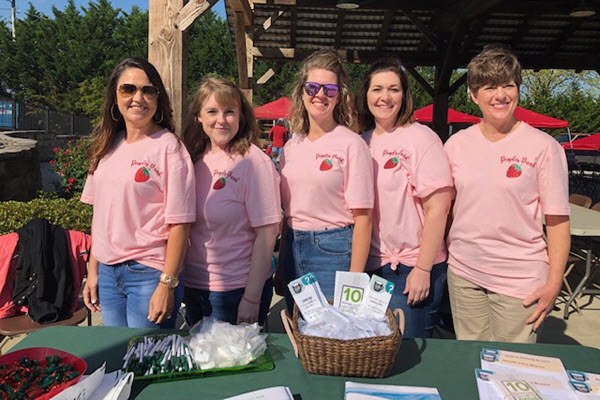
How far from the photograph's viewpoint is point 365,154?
207 cm

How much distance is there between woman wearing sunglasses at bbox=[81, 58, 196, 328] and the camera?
1.98m

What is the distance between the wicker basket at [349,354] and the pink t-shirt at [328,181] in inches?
25.9

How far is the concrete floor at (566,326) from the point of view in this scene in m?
4.02

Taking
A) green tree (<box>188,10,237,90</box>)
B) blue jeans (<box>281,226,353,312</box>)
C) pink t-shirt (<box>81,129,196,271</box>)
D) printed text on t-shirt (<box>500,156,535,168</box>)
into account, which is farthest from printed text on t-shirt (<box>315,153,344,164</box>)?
green tree (<box>188,10,237,90</box>)

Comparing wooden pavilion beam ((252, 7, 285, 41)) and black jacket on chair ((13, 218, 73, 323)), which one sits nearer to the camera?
black jacket on chair ((13, 218, 73, 323))

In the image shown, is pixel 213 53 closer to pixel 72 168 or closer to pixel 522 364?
Result: pixel 72 168

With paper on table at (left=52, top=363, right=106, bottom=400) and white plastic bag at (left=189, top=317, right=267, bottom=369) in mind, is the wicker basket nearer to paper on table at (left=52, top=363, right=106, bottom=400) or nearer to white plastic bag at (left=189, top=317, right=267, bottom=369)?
white plastic bag at (left=189, top=317, right=267, bottom=369)

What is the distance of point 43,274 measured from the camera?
308 centimetres


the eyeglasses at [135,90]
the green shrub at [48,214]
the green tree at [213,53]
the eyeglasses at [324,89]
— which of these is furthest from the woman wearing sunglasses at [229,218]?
the green tree at [213,53]

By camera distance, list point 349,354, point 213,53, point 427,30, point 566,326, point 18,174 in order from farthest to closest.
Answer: point 213,53 → point 427,30 → point 18,174 → point 566,326 → point 349,354

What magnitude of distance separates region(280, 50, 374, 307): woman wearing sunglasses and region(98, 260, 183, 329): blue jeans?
578 millimetres

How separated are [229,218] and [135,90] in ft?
2.13

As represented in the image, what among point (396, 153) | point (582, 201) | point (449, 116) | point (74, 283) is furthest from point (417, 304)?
point (449, 116)

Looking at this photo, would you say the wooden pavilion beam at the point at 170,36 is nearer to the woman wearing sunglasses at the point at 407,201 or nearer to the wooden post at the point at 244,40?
the woman wearing sunglasses at the point at 407,201
